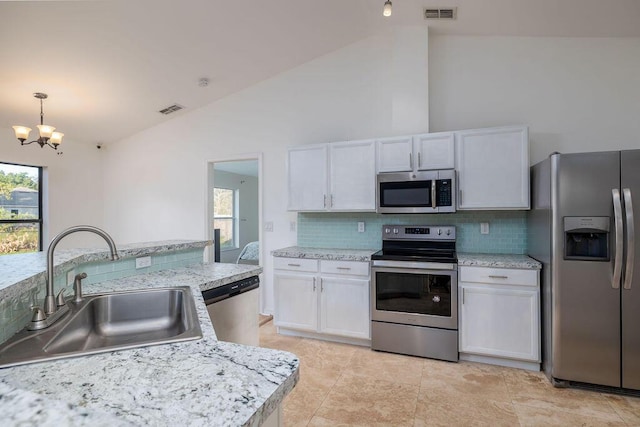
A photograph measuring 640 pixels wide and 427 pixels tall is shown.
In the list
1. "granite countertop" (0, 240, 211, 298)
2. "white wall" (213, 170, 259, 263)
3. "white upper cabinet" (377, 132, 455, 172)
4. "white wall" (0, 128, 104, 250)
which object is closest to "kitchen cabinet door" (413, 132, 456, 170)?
"white upper cabinet" (377, 132, 455, 172)

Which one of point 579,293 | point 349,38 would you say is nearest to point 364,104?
point 349,38

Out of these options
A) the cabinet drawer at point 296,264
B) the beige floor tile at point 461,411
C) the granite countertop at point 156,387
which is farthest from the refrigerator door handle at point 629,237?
the granite countertop at point 156,387

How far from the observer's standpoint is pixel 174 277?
1.99 m

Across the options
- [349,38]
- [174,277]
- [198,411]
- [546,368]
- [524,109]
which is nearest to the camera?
[198,411]

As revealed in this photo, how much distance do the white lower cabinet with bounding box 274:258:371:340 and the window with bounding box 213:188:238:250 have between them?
4.65 meters

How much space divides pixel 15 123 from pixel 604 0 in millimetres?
6509

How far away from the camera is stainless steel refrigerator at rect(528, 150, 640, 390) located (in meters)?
2.25

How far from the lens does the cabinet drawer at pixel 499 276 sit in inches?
103

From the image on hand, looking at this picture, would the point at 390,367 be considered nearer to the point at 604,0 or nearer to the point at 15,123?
the point at 604,0

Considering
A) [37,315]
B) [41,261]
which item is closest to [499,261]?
[37,315]

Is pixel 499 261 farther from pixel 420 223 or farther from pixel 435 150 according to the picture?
pixel 435 150

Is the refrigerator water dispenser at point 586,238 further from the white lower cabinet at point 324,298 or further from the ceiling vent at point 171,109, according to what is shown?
the ceiling vent at point 171,109

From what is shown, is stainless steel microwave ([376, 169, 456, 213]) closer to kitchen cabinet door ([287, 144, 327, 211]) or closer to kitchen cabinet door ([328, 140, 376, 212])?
kitchen cabinet door ([328, 140, 376, 212])

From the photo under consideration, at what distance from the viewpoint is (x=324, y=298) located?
10.7 feet
